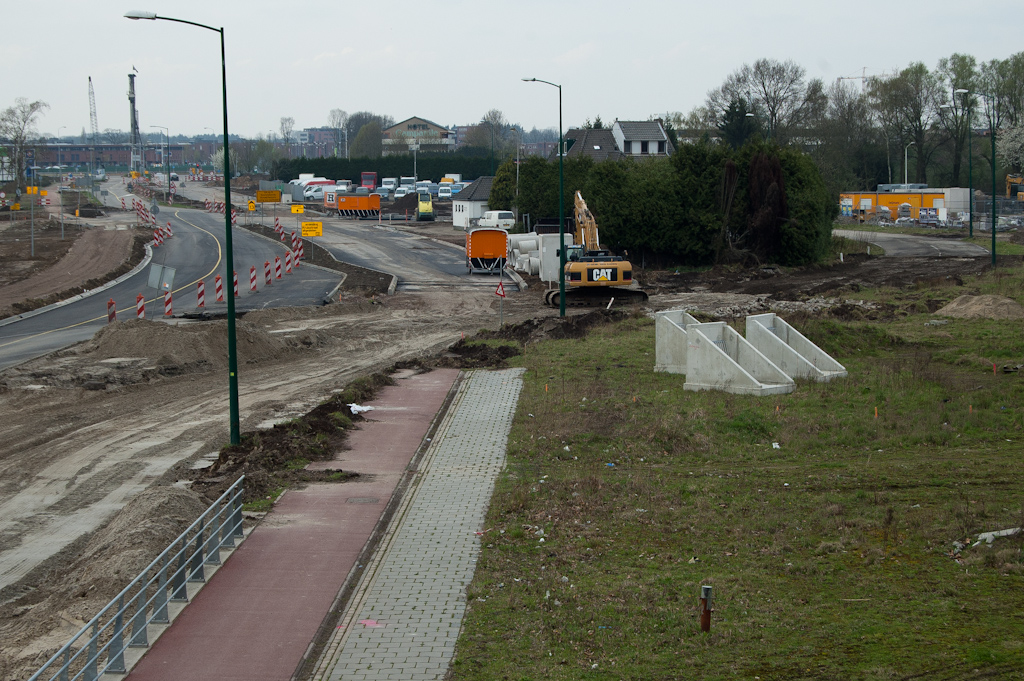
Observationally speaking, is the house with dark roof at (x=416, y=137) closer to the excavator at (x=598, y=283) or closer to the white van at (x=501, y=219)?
the white van at (x=501, y=219)

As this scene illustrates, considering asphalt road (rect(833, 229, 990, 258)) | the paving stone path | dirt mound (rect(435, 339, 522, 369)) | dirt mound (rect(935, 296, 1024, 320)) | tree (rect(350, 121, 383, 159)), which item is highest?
tree (rect(350, 121, 383, 159))

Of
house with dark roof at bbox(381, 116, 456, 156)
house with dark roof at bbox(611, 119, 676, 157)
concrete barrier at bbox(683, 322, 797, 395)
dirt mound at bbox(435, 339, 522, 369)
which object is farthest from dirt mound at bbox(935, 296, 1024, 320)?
house with dark roof at bbox(381, 116, 456, 156)

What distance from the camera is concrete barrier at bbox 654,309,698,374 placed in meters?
22.1

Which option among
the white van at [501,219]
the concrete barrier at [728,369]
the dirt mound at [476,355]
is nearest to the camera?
the concrete barrier at [728,369]

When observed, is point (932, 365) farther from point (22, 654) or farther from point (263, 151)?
point (263, 151)

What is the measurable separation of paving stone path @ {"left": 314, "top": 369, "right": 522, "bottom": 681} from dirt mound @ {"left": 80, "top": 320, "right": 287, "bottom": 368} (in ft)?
31.0

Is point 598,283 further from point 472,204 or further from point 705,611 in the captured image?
point 472,204

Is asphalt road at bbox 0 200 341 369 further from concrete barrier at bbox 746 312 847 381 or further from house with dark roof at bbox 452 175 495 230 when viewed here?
house with dark roof at bbox 452 175 495 230

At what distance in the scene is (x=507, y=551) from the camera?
11695 millimetres

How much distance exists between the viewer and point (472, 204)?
74.7 metres

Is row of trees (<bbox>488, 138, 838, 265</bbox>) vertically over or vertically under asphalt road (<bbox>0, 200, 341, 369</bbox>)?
over

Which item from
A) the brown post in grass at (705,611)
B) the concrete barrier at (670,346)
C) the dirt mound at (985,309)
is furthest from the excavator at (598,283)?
the brown post in grass at (705,611)

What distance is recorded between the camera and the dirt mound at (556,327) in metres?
29.2

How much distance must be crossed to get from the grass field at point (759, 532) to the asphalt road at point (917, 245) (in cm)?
3384
